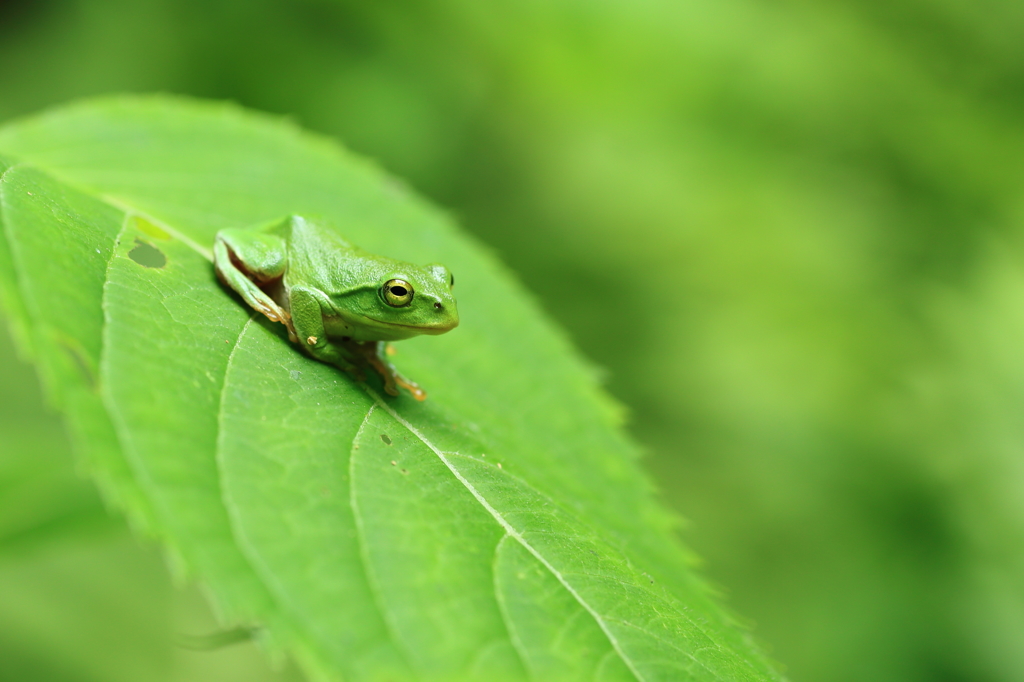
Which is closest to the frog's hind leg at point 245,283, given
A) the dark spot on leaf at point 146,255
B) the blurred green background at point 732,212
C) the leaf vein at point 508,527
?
the dark spot on leaf at point 146,255

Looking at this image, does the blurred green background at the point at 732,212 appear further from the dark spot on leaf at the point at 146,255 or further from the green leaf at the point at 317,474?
the dark spot on leaf at the point at 146,255

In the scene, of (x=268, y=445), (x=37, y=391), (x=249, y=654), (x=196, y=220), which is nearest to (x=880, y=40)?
(x=196, y=220)

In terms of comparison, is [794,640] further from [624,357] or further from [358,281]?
[358,281]

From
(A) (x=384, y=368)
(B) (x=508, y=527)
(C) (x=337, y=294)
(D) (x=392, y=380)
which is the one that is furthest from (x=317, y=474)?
(C) (x=337, y=294)

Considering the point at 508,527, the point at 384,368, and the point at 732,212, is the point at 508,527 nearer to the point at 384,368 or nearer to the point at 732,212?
the point at 384,368

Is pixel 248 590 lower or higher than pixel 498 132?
lower
